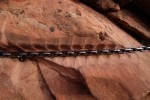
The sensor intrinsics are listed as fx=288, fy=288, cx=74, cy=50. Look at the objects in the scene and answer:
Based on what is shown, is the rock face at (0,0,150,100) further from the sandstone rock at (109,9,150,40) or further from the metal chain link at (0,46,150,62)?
the sandstone rock at (109,9,150,40)

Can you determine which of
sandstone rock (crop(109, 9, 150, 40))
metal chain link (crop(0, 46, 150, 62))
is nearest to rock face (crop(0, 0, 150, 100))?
metal chain link (crop(0, 46, 150, 62))

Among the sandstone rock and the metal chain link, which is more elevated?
the sandstone rock

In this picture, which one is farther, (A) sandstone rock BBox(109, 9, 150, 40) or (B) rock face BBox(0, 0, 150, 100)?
(A) sandstone rock BBox(109, 9, 150, 40)

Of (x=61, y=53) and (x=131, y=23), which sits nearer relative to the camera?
(x=61, y=53)

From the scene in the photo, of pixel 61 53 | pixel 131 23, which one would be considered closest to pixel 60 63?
pixel 61 53

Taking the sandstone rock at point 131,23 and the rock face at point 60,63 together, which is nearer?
the rock face at point 60,63

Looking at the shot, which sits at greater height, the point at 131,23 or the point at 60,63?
the point at 131,23

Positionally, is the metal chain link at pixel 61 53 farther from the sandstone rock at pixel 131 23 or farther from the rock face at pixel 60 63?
the sandstone rock at pixel 131 23

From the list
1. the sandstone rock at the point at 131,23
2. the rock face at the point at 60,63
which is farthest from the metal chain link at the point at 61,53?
the sandstone rock at the point at 131,23

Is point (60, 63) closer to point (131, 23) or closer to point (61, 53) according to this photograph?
point (61, 53)

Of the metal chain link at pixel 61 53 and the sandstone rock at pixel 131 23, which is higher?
the sandstone rock at pixel 131 23
